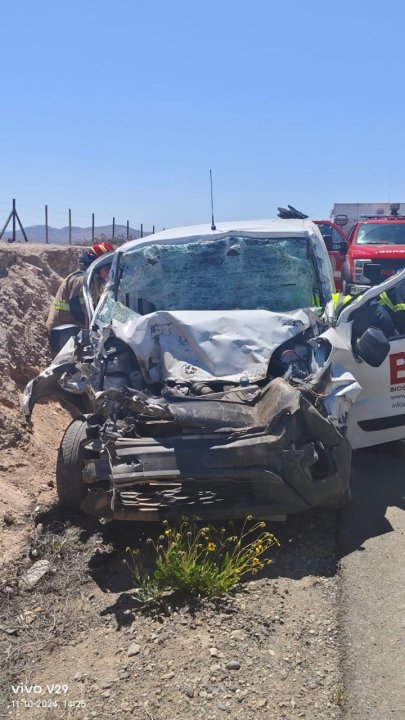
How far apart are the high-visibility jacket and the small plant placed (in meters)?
3.95

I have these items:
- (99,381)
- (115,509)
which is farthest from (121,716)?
(99,381)

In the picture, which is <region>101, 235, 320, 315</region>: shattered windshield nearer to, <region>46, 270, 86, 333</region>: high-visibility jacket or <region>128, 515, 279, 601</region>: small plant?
<region>46, 270, 86, 333</region>: high-visibility jacket

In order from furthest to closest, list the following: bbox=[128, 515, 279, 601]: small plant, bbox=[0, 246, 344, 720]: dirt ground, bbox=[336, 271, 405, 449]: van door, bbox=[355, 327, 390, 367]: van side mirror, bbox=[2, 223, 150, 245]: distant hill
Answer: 1. bbox=[2, 223, 150, 245]: distant hill
2. bbox=[336, 271, 405, 449]: van door
3. bbox=[355, 327, 390, 367]: van side mirror
4. bbox=[128, 515, 279, 601]: small plant
5. bbox=[0, 246, 344, 720]: dirt ground

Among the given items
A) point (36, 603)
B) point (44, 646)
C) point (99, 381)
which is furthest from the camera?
point (99, 381)

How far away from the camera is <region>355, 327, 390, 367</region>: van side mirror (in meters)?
5.15

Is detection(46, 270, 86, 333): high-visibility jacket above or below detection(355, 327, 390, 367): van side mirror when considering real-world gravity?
above

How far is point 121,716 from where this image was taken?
2.80m

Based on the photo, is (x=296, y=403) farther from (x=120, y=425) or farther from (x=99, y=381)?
(x=99, y=381)

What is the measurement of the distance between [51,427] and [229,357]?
2.95 m

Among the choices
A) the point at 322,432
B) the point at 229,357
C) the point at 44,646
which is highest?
the point at 229,357

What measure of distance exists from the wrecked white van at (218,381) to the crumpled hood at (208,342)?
1cm

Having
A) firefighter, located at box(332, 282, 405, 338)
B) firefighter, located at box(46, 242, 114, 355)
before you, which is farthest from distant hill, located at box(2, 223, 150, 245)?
firefighter, located at box(332, 282, 405, 338)

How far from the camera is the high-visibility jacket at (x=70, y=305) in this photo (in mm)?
7648

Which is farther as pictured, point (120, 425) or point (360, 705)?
point (120, 425)
